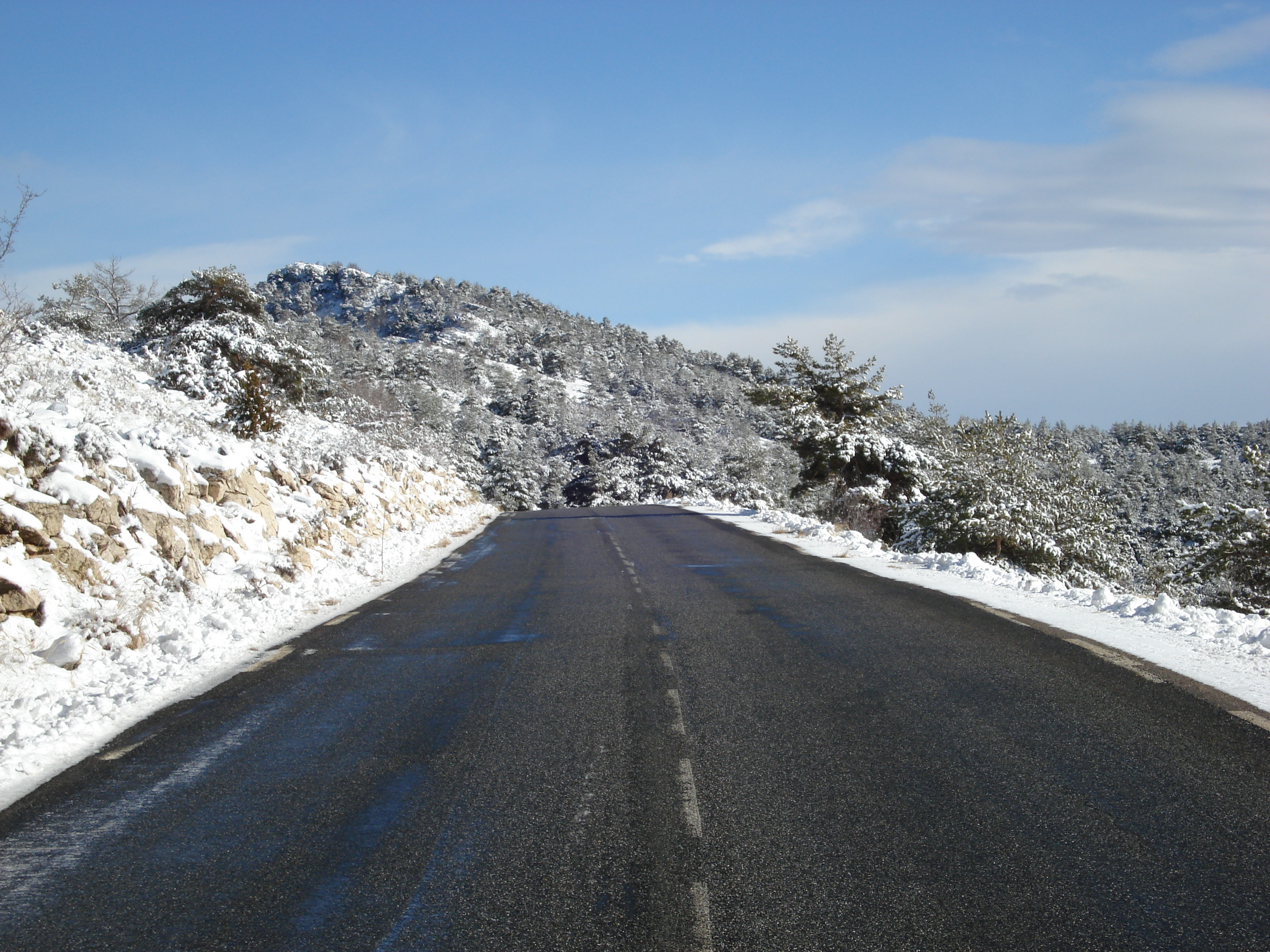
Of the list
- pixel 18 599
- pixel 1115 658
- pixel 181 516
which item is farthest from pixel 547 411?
pixel 1115 658

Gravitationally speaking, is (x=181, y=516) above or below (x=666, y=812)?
above

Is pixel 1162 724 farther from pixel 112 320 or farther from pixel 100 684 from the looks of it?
pixel 112 320

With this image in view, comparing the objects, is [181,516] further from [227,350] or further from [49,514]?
[227,350]

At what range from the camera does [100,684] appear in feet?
23.1

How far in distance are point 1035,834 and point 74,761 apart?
19.2 ft

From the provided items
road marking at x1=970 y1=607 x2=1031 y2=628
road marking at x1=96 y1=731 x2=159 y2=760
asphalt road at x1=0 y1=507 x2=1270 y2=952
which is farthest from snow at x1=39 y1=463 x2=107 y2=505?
road marking at x1=970 y1=607 x2=1031 y2=628

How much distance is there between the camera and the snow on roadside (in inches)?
271

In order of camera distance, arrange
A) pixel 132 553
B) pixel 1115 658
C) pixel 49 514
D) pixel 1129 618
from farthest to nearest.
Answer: pixel 132 553 → pixel 1129 618 → pixel 49 514 → pixel 1115 658

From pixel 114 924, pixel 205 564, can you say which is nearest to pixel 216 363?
pixel 205 564

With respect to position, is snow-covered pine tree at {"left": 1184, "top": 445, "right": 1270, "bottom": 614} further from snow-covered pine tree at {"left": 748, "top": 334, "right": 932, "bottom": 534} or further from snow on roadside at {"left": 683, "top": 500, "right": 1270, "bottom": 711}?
snow-covered pine tree at {"left": 748, "top": 334, "right": 932, "bottom": 534}

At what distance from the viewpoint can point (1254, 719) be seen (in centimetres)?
554

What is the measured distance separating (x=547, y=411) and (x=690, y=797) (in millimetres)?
102416

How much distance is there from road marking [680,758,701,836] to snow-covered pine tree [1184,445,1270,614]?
16.3 meters

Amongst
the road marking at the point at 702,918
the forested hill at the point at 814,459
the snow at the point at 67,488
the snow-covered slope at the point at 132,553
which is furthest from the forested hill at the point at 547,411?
the road marking at the point at 702,918
